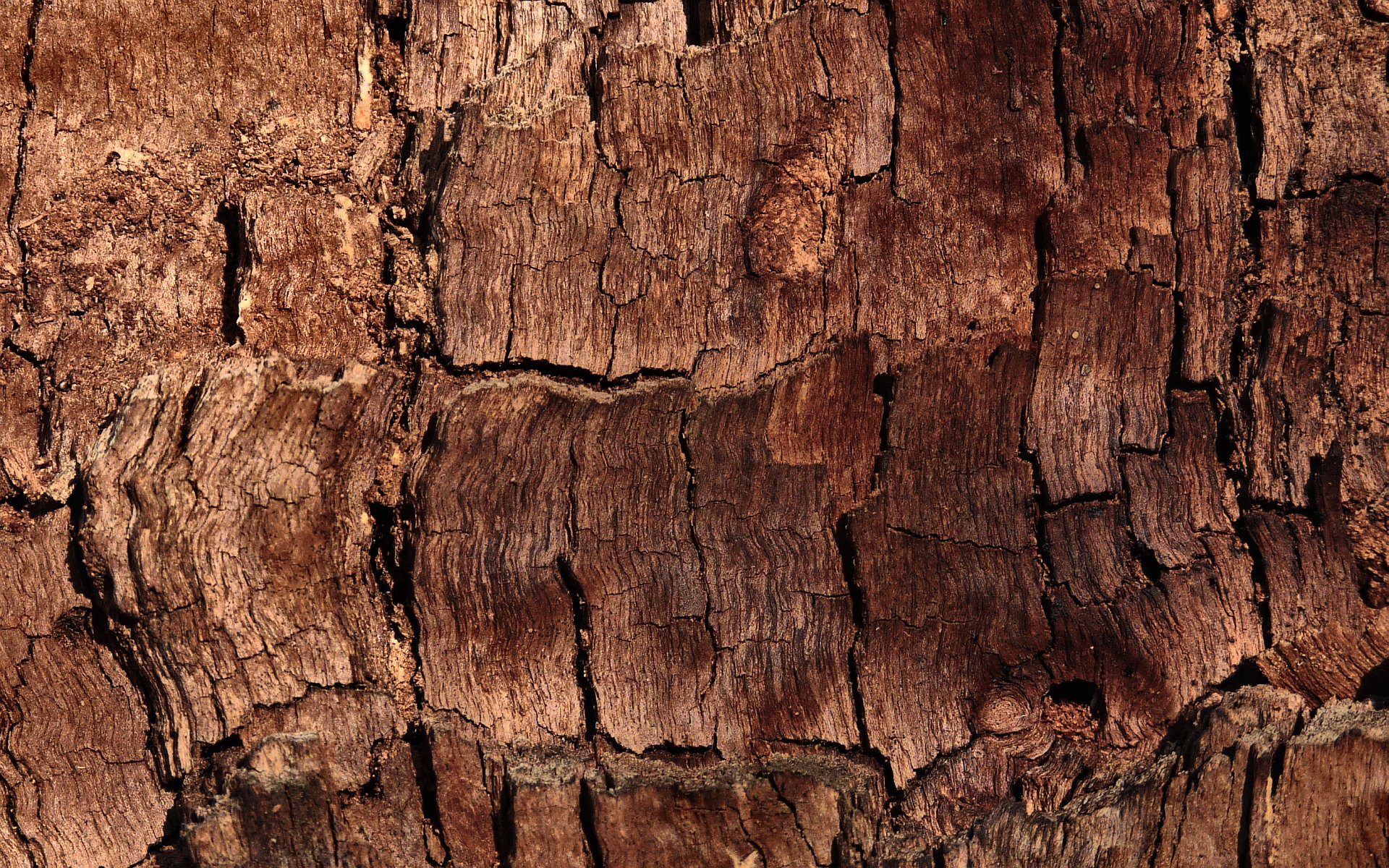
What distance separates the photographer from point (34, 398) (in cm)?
198

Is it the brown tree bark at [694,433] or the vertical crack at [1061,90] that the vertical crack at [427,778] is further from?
the vertical crack at [1061,90]

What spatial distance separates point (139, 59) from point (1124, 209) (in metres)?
2.14

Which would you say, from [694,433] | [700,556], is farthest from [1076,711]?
[694,433]

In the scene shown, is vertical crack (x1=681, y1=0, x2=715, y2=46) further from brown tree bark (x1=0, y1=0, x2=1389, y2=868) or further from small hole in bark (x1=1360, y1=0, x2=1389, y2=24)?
small hole in bark (x1=1360, y1=0, x2=1389, y2=24)

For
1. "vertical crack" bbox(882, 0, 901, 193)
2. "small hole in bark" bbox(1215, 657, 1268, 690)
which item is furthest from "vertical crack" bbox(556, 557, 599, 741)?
"small hole in bark" bbox(1215, 657, 1268, 690)

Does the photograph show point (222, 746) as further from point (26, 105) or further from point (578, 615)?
point (26, 105)

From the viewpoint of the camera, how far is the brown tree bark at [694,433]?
1874 millimetres

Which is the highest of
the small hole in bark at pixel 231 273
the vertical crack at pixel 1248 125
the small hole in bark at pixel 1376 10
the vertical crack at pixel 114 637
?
the small hole in bark at pixel 1376 10

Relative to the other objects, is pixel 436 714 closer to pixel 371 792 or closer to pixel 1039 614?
pixel 371 792

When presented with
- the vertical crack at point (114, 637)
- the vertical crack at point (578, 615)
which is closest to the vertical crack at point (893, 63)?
the vertical crack at point (578, 615)

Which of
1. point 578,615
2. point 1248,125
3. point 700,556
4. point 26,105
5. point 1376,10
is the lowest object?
point 578,615

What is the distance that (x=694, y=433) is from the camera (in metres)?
1.88

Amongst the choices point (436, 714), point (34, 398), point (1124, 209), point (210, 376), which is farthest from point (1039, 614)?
point (34, 398)

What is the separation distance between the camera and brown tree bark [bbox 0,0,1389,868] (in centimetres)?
187
